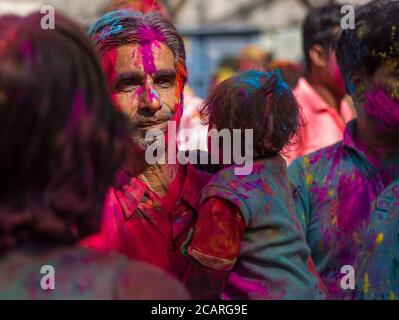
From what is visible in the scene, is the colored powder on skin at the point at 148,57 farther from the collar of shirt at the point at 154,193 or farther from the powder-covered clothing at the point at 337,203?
the powder-covered clothing at the point at 337,203

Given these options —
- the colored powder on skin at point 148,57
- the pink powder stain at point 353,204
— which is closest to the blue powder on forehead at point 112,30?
the colored powder on skin at point 148,57

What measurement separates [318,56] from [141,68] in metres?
3.29

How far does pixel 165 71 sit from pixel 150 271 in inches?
50.1

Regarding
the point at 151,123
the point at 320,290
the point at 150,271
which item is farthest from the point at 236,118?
the point at 150,271

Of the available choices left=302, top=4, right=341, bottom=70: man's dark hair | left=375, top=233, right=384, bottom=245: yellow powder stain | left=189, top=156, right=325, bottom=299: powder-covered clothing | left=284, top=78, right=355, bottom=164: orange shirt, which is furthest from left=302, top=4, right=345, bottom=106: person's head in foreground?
left=189, top=156, right=325, bottom=299: powder-covered clothing

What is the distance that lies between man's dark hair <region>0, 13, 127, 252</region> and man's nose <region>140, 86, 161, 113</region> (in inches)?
41.2

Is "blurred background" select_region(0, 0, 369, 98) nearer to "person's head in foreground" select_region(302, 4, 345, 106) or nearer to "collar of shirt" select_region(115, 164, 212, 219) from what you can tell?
"person's head in foreground" select_region(302, 4, 345, 106)

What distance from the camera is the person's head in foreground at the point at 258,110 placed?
2711mm

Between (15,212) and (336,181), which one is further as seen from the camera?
(336,181)

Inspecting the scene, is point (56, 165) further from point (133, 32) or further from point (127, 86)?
point (133, 32)

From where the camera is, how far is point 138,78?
2830 mm

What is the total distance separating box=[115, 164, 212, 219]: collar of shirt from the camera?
111 inches

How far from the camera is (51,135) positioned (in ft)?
5.30
